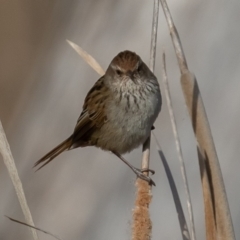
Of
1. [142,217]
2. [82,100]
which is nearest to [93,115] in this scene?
[142,217]

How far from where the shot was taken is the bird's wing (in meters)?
2.22

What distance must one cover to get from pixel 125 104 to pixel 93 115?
26 centimetres

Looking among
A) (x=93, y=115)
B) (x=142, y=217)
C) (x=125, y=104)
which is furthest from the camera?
(x=93, y=115)

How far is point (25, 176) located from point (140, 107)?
2.02 metres

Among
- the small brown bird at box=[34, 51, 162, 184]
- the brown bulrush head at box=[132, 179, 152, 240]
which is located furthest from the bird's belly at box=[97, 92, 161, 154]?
the brown bulrush head at box=[132, 179, 152, 240]

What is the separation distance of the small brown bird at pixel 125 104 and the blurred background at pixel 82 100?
86 centimetres

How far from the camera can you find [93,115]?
7.51 ft

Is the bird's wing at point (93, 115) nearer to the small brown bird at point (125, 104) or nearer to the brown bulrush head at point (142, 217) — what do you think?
the small brown bird at point (125, 104)

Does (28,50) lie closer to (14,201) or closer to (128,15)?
(128,15)

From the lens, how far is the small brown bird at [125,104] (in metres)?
2.04

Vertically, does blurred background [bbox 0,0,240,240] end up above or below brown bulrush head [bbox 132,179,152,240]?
above

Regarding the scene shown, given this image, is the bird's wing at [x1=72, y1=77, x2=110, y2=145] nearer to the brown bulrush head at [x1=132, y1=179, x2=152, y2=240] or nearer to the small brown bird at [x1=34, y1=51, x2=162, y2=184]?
the small brown bird at [x1=34, y1=51, x2=162, y2=184]

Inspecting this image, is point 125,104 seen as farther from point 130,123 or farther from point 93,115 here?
point 93,115

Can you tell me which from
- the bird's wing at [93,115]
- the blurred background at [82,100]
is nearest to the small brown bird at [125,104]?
the bird's wing at [93,115]
